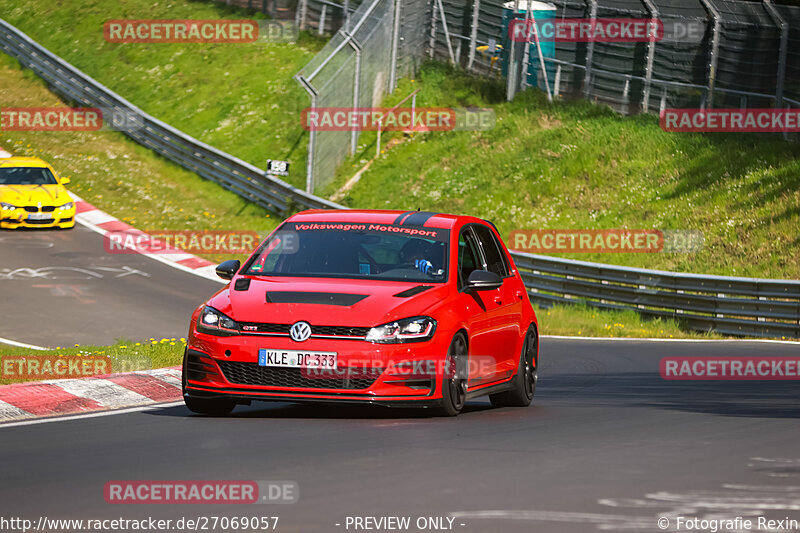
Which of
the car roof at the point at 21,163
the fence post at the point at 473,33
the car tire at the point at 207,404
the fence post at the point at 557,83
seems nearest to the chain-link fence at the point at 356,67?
the fence post at the point at 473,33

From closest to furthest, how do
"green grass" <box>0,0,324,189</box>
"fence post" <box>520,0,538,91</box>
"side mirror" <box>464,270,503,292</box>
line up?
"side mirror" <box>464,270,503,292</box>, "fence post" <box>520,0,538,91</box>, "green grass" <box>0,0,324,189</box>

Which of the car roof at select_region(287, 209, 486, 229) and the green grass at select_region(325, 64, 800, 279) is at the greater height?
the car roof at select_region(287, 209, 486, 229)

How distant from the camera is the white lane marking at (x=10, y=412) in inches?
378

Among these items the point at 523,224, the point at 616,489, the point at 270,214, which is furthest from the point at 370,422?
the point at 270,214

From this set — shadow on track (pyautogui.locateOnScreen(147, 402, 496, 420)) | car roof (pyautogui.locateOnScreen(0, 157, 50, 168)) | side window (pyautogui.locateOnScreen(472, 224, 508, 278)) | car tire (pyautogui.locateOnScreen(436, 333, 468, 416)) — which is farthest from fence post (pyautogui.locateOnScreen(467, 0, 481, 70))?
car tire (pyautogui.locateOnScreen(436, 333, 468, 416))

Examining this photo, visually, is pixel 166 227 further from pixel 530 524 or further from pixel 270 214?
pixel 530 524

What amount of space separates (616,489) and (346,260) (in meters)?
4.20

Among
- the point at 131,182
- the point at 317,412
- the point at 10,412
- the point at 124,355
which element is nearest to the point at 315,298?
the point at 317,412

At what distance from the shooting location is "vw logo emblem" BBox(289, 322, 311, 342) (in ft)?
30.5

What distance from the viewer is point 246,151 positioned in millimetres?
39375

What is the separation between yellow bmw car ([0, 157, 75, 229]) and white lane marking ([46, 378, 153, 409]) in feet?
66.5

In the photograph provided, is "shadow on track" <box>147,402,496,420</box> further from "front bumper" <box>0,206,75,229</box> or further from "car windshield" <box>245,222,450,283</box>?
"front bumper" <box>0,206,75,229</box>

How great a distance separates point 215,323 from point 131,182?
92.1ft

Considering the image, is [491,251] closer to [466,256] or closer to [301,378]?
[466,256]
